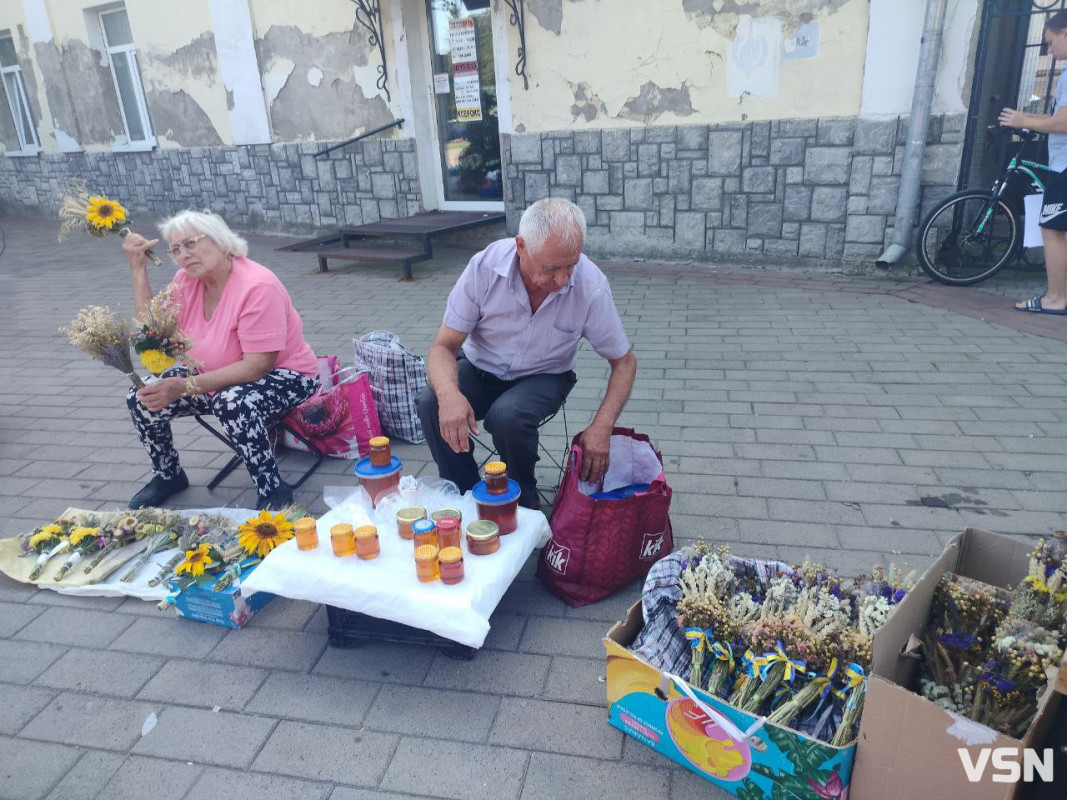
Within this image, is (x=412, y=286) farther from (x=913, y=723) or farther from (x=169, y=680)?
(x=913, y=723)

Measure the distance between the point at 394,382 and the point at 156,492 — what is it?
121cm

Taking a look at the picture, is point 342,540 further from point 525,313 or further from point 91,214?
point 91,214

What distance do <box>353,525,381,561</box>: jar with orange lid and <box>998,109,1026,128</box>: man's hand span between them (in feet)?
18.2

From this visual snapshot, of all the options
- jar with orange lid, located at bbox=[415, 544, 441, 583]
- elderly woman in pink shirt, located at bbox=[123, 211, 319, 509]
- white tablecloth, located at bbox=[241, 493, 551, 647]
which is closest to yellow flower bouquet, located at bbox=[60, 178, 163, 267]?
elderly woman in pink shirt, located at bbox=[123, 211, 319, 509]

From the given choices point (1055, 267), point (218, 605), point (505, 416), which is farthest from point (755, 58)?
point (218, 605)

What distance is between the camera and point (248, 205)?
32.6ft

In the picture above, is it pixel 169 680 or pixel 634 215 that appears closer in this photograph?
pixel 169 680

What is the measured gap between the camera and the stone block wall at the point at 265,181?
8.62 m

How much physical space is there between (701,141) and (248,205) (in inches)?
249

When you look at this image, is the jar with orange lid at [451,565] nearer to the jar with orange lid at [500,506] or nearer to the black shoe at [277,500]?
the jar with orange lid at [500,506]

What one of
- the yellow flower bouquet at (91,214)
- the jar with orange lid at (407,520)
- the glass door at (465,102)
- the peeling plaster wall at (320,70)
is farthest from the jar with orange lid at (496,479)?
the peeling plaster wall at (320,70)

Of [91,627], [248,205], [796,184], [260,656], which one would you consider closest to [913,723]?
[260,656]

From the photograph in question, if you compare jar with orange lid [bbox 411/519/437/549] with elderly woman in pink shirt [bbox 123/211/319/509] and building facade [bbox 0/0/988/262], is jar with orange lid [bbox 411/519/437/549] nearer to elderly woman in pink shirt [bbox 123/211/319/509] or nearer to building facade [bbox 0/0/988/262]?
elderly woman in pink shirt [bbox 123/211/319/509]

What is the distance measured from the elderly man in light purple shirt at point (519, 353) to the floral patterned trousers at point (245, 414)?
2.45ft
